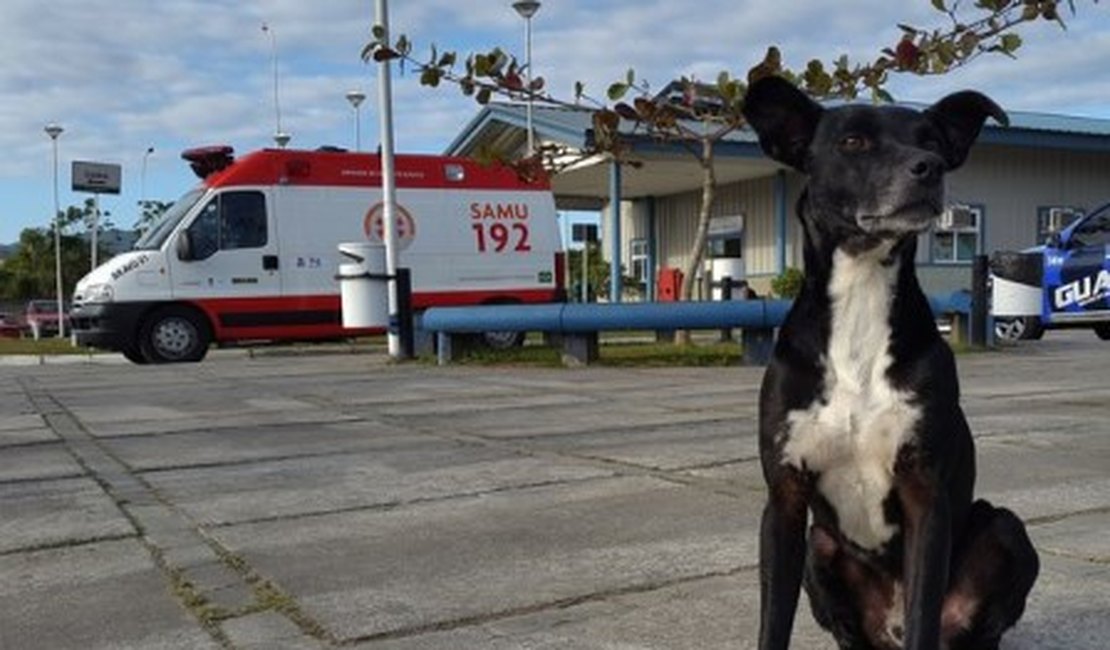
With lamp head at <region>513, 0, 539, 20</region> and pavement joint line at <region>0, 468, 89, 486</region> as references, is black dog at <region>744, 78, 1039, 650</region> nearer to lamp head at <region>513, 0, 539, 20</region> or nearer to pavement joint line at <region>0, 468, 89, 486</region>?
pavement joint line at <region>0, 468, 89, 486</region>

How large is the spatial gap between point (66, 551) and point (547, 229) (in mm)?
15006

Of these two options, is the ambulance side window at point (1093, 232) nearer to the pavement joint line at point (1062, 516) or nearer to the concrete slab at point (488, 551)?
the pavement joint line at point (1062, 516)

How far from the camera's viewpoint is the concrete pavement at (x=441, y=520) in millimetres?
3582

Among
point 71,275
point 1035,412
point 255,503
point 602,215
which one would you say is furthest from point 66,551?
point 71,275

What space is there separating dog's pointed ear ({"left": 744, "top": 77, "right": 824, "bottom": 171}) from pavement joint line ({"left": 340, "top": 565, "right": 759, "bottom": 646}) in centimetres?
169

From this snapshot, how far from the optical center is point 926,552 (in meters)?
2.58

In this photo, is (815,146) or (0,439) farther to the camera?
(0,439)

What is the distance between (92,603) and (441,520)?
1585 millimetres

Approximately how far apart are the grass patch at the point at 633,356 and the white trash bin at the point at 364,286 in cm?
139

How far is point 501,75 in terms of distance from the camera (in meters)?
7.48

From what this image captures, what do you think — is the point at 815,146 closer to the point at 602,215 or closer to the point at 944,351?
the point at 944,351

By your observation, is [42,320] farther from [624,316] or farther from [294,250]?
[624,316]

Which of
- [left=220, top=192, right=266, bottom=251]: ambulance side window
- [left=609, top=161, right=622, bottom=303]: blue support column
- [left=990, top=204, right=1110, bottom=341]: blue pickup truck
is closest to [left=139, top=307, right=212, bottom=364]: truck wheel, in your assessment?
[left=220, top=192, right=266, bottom=251]: ambulance side window

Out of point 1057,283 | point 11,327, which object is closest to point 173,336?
point 1057,283
